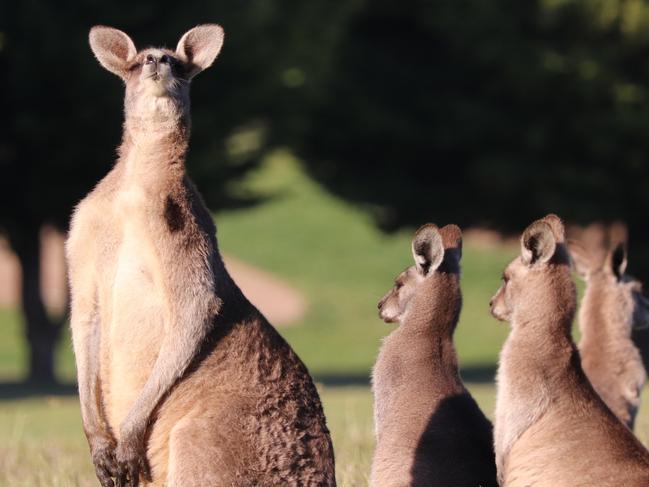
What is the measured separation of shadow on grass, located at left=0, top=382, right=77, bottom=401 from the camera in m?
19.5

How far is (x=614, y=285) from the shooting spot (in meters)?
9.27

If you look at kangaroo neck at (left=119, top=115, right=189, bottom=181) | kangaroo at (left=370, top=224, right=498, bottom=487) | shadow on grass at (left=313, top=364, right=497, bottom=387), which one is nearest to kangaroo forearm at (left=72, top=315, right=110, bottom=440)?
kangaroo neck at (left=119, top=115, right=189, bottom=181)

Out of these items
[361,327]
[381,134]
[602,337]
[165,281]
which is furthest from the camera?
[361,327]

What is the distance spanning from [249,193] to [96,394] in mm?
16747

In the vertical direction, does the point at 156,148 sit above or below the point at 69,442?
above

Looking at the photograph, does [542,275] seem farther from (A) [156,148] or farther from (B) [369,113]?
(B) [369,113]

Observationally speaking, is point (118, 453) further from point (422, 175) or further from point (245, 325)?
point (422, 175)

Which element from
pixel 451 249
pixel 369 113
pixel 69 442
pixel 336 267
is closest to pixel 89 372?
pixel 451 249

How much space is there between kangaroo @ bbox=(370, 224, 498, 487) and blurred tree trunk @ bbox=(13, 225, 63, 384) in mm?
15881

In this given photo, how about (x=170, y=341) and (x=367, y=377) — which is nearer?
(x=170, y=341)

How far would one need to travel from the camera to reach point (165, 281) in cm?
594

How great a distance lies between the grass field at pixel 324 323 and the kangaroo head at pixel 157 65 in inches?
101

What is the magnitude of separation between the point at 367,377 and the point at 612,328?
1463 centimetres

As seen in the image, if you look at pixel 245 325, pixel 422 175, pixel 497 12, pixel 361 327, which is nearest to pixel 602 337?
pixel 245 325
